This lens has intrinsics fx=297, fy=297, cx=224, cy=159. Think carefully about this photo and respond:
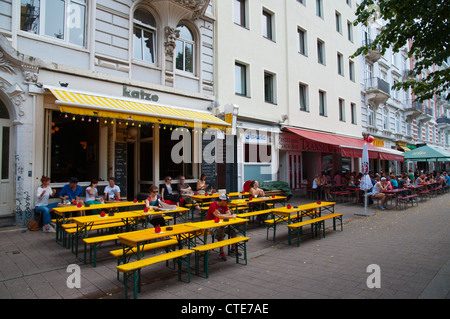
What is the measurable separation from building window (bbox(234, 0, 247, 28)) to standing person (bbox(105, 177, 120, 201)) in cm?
973

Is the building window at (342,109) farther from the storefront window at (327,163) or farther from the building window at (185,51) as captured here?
the building window at (185,51)

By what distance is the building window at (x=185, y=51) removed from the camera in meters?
11.6

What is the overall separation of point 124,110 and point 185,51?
4932 millimetres

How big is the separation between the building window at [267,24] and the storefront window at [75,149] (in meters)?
10.4

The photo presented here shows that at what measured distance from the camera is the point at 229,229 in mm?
5926

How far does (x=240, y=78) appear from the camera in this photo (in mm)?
14266

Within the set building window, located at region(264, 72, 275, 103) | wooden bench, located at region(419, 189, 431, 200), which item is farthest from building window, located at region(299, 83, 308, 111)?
wooden bench, located at region(419, 189, 431, 200)

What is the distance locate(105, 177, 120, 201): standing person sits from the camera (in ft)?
29.3

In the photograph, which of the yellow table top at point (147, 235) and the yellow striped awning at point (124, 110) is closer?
the yellow table top at point (147, 235)

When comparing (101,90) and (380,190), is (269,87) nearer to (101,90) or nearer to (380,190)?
(380,190)

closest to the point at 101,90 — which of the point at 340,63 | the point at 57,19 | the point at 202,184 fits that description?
the point at 57,19

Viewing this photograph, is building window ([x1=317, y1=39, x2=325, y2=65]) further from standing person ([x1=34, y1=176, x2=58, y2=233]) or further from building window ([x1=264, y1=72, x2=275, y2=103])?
standing person ([x1=34, y1=176, x2=58, y2=233])

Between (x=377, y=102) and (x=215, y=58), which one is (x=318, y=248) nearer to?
(x=215, y=58)

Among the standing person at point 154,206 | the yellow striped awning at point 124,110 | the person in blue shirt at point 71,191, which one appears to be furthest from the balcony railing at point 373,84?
the person in blue shirt at point 71,191
